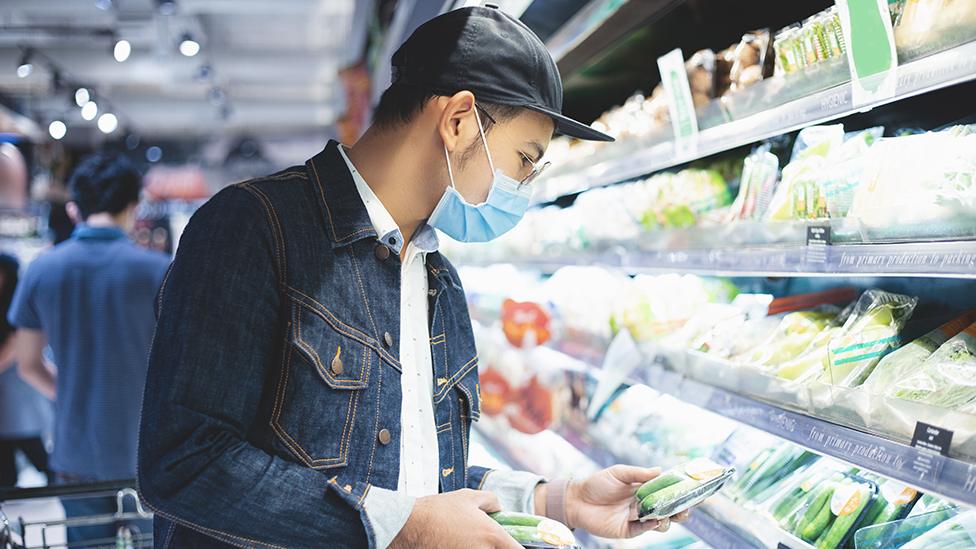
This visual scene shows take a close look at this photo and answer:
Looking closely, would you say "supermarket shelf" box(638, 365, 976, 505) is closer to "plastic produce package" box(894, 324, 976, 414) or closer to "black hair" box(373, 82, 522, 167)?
"plastic produce package" box(894, 324, 976, 414)

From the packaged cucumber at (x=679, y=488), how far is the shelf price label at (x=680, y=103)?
967mm

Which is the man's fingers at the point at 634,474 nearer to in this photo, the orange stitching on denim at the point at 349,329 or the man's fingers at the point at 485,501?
the man's fingers at the point at 485,501

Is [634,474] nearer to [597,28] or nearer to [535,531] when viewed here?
[535,531]

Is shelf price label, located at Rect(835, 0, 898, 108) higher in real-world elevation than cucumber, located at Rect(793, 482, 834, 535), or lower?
higher

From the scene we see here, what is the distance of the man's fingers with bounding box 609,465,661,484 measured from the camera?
1.70 metres

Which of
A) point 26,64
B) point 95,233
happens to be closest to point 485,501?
point 95,233

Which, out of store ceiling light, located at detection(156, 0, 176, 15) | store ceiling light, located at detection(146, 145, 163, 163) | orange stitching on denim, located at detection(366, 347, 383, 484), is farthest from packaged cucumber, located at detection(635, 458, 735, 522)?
store ceiling light, located at detection(146, 145, 163, 163)

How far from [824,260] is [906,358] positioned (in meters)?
0.24

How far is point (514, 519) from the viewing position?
1.43 metres

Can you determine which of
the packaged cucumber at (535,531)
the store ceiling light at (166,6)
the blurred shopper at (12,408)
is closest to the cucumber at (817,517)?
the packaged cucumber at (535,531)

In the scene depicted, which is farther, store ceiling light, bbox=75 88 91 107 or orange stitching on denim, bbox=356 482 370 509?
store ceiling light, bbox=75 88 91 107

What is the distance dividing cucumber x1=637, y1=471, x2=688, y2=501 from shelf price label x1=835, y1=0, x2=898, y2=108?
77 cm

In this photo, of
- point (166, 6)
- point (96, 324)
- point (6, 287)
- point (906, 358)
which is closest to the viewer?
point (906, 358)

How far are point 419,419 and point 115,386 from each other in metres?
2.47
